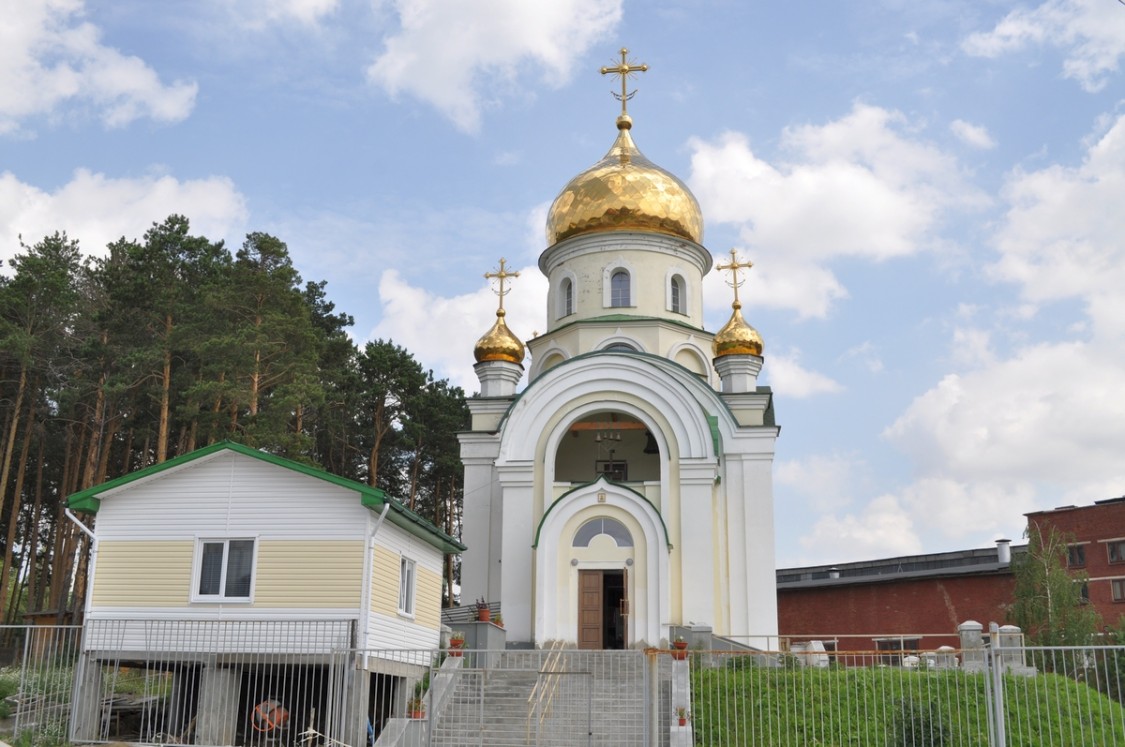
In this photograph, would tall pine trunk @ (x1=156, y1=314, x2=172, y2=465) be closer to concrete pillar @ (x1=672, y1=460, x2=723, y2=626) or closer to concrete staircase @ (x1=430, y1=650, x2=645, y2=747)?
concrete pillar @ (x1=672, y1=460, x2=723, y2=626)

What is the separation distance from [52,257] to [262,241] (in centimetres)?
607

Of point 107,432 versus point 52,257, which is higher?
point 52,257

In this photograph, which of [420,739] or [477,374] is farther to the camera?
[477,374]

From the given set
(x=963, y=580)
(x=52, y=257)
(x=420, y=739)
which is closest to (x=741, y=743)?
(x=420, y=739)

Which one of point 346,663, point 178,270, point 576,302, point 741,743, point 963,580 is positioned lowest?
point 741,743

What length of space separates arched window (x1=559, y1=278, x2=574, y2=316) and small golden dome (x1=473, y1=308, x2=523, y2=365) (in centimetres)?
154

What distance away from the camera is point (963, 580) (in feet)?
107

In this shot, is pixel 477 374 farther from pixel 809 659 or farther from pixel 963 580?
pixel 963 580

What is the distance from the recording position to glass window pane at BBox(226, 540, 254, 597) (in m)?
15.4

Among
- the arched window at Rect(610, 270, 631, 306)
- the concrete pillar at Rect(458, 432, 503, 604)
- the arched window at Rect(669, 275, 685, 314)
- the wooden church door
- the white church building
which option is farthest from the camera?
the arched window at Rect(669, 275, 685, 314)

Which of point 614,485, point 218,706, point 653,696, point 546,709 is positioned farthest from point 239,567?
point 614,485

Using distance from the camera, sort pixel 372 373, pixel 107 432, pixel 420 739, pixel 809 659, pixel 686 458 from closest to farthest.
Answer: pixel 420 739 → pixel 809 659 → pixel 686 458 → pixel 107 432 → pixel 372 373

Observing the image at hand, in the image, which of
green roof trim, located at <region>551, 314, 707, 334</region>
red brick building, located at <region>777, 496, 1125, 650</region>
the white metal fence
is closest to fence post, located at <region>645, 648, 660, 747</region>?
the white metal fence

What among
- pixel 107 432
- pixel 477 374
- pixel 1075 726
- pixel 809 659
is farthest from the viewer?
pixel 107 432
